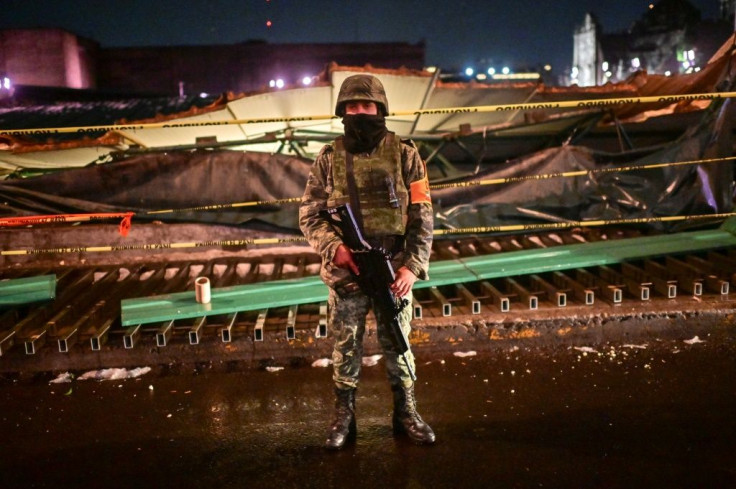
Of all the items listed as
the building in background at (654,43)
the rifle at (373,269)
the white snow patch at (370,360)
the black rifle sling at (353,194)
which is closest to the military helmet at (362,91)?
the black rifle sling at (353,194)

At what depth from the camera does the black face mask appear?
9.87 ft

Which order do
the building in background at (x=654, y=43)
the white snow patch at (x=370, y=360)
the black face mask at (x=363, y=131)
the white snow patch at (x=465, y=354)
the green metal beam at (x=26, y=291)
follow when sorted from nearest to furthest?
the black face mask at (x=363, y=131) < the white snow patch at (x=370, y=360) < the white snow patch at (x=465, y=354) < the green metal beam at (x=26, y=291) < the building in background at (x=654, y=43)

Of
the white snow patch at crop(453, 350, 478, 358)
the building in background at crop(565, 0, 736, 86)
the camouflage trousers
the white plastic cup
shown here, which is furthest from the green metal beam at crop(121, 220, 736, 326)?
the building in background at crop(565, 0, 736, 86)

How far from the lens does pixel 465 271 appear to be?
17.1 ft

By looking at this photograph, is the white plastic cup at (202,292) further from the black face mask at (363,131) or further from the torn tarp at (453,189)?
the black face mask at (363,131)

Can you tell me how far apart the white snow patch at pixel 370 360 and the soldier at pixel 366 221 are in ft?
3.59

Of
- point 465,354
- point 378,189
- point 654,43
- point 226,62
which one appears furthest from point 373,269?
point 654,43

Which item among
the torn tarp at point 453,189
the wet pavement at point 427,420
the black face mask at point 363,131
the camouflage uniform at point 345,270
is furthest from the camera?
the torn tarp at point 453,189

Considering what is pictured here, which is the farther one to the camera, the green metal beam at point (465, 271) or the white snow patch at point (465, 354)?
the green metal beam at point (465, 271)

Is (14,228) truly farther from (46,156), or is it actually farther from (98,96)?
(98,96)

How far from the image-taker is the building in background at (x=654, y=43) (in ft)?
157

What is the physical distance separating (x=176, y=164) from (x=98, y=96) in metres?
14.5

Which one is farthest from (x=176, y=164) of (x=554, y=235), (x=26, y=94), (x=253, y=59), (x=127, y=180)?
(x=253, y=59)

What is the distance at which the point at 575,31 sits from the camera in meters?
63.2
